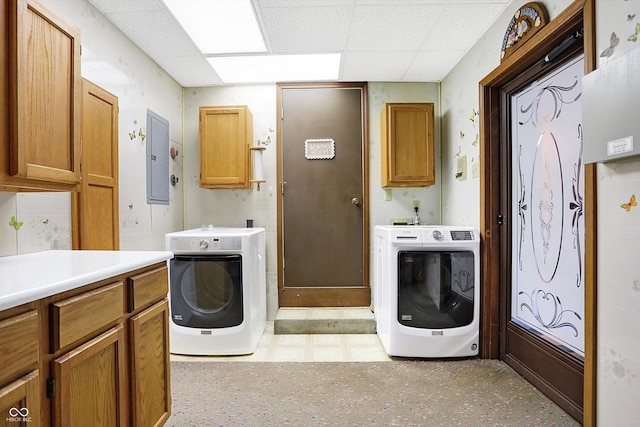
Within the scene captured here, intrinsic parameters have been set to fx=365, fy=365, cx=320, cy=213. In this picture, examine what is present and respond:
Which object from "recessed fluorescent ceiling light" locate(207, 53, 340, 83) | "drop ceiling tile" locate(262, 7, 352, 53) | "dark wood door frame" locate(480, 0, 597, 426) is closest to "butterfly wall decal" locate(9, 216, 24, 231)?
"drop ceiling tile" locate(262, 7, 352, 53)

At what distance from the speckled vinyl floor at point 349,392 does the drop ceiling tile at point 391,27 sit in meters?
2.28

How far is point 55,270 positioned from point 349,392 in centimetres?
163

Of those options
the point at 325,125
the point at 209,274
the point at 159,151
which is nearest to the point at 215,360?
the point at 209,274

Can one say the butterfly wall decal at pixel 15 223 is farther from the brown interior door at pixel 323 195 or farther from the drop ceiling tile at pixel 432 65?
the drop ceiling tile at pixel 432 65

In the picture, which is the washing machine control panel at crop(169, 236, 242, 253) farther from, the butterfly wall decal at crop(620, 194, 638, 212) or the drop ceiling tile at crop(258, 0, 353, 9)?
the butterfly wall decal at crop(620, 194, 638, 212)

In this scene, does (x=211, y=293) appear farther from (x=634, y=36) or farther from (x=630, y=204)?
(x=634, y=36)

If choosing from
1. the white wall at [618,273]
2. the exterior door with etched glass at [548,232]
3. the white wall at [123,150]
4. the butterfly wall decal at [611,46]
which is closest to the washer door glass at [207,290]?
the white wall at [123,150]

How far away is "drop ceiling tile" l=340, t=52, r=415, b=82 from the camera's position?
2.87 meters

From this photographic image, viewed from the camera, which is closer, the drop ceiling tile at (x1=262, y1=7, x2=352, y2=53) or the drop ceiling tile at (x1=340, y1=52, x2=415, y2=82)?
the drop ceiling tile at (x1=262, y1=7, x2=352, y2=53)

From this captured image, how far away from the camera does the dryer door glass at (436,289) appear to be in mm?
2537

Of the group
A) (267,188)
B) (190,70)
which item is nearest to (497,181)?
(267,188)

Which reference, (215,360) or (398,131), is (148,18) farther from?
(215,360)

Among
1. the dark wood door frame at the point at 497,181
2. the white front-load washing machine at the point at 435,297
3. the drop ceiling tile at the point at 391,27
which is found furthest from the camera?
the white front-load washing machine at the point at 435,297

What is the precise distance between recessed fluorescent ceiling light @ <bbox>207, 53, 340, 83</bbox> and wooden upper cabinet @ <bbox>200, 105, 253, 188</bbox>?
0.32 m
